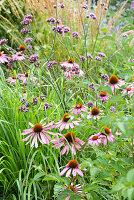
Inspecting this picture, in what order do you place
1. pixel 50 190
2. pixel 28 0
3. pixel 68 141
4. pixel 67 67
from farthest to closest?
1. pixel 28 0
2. pixel 67 67
3. pixel 50 190
4. pixel 68 141

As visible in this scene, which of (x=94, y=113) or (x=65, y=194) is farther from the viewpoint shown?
(x=94, y=113)

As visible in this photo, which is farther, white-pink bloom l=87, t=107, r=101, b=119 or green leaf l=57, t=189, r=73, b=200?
white-pink bloom l=87, t=107, r=101, b=119

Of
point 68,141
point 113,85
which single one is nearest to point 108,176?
point 68,141

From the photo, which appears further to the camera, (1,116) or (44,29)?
(44,29)

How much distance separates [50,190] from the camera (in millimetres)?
1560

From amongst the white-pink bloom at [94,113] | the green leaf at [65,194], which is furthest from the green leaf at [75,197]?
the white-pink bloom at [94,113]

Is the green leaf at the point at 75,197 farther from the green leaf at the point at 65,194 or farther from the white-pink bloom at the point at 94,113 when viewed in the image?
the white-pink bloom at the point at 94,113

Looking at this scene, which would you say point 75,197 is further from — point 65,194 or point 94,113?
point 94,113

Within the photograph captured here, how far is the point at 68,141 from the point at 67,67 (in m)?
0.75

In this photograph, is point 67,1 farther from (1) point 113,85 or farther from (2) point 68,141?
(2) point 68,141

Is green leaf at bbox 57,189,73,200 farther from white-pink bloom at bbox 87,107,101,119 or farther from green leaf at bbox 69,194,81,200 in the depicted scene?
white-pink bloom at bbox 87,107,101,119

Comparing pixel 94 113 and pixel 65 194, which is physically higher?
pixel 94 113

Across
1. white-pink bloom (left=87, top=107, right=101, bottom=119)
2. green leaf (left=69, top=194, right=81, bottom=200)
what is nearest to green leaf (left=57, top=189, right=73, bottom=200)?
green leaf (left=69, top=194, right=81, bottom=200)

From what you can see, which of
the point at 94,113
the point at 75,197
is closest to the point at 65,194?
the point at 75,197
